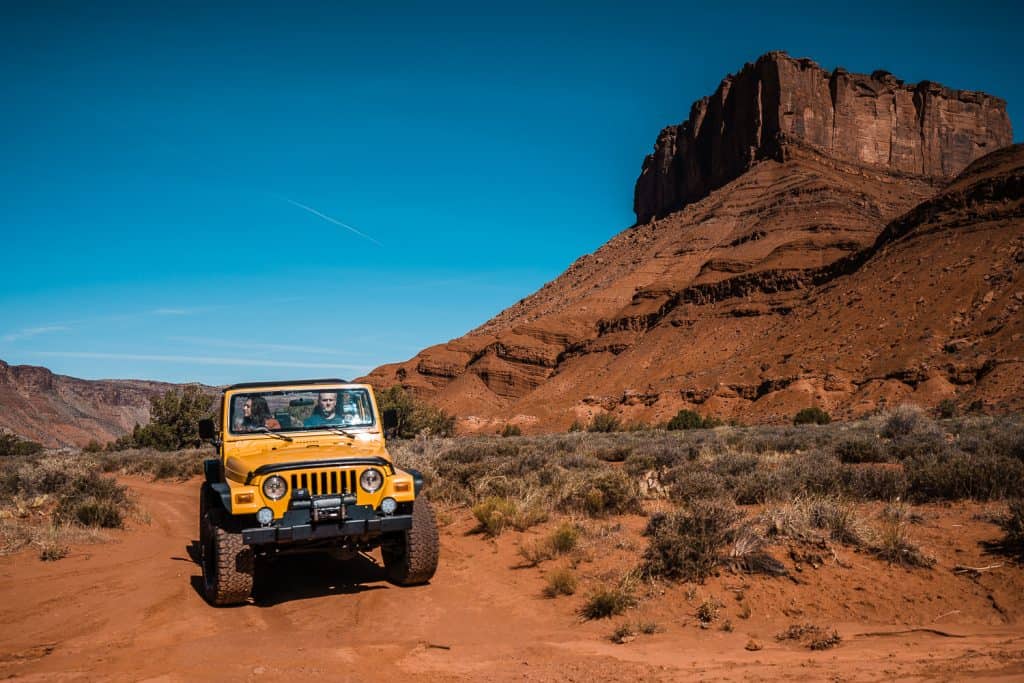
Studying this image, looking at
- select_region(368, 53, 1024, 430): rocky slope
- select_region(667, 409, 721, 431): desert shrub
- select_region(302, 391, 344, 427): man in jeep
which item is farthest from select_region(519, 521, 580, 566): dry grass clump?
select_region(368, 53, 1024, 430): rocky slope

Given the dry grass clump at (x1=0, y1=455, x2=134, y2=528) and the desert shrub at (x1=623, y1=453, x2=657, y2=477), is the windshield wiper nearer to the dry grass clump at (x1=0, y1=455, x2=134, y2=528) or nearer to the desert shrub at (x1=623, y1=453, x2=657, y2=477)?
the dry grass clump at (x1=0, y1=455, x2=134, y2=528)

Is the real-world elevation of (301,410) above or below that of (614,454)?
above

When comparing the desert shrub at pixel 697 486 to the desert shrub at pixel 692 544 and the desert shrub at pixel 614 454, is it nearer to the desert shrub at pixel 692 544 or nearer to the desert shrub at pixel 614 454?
the desert shrub at pixel 692 544

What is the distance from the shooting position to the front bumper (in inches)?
262

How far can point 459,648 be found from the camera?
598cm

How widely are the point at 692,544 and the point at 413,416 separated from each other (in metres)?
30.9

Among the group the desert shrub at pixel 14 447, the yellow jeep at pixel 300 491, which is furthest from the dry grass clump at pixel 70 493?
the desert shrub at pixel 14 447

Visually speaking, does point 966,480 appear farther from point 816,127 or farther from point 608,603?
point 816,127

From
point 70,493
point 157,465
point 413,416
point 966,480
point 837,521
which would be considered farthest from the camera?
point 413,416

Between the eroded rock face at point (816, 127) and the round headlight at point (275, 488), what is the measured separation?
308ft

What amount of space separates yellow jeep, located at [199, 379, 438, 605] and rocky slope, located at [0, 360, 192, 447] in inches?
3233

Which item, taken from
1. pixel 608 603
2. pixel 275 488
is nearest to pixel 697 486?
pixel 608 603

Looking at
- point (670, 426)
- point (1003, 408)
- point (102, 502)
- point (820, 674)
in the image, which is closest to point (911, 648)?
point (820, 674)

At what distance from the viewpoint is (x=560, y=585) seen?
734 cm
